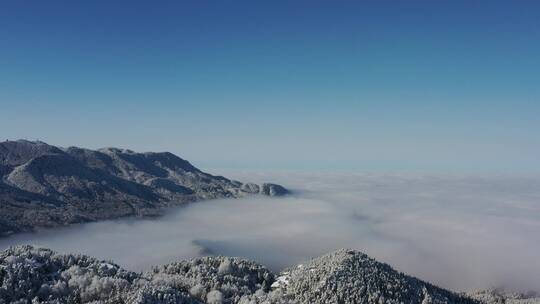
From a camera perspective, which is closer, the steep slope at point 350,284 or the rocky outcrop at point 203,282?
the rocky outcrop at point 203,282

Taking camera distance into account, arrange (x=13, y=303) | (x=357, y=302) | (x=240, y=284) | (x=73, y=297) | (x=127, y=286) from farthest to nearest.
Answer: (x=357, y=302), (x=240, y=284), (x=127, y=286), (x=73, y=297), (x=13, y=303)

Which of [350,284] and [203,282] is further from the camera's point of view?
[350,284]

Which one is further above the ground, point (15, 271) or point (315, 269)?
point (15, 271)

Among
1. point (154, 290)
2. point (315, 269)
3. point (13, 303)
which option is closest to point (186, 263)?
point (315, 269)

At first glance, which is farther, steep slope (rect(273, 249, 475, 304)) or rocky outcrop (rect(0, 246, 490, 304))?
steep slope (rect(273, 249, 475, 304))

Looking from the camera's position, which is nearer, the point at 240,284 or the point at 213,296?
the point at 213,296

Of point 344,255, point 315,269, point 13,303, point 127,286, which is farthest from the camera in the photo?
point 344,255

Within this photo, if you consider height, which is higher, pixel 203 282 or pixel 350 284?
pixel 203 282

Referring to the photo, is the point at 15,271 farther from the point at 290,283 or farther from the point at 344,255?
the point at 344,255
